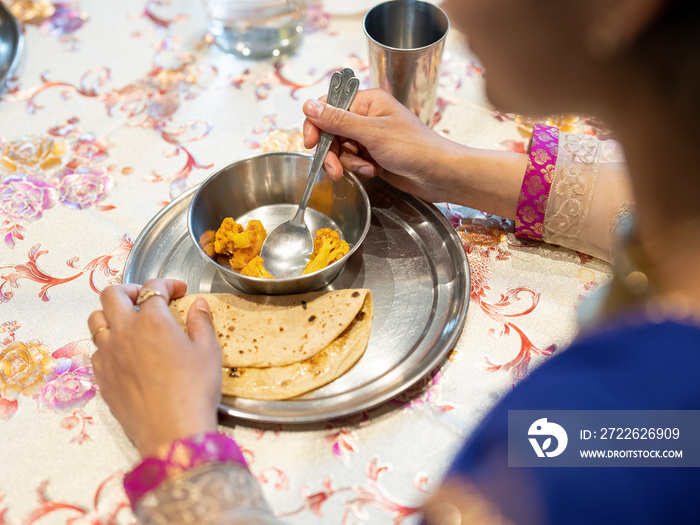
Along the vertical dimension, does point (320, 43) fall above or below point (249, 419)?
above

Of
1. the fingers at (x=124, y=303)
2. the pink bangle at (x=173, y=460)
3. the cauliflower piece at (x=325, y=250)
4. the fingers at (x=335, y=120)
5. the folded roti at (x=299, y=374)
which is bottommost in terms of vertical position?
the folded roti at (x=299, y=374)

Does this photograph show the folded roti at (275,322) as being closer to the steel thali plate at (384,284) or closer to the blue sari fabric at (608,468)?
the steel thali plate at (384,284)

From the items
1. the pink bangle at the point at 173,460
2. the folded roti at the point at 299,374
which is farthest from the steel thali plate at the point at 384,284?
the pink bangle at the point at 173,460

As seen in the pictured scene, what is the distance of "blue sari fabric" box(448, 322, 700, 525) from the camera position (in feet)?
2.22

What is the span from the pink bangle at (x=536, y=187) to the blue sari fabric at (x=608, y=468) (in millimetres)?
552

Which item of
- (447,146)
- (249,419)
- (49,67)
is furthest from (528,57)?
(49,67)

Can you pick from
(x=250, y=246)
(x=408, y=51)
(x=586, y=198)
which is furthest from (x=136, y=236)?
(x=586, y=198)

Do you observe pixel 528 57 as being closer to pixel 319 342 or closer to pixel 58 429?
pixel 319 342

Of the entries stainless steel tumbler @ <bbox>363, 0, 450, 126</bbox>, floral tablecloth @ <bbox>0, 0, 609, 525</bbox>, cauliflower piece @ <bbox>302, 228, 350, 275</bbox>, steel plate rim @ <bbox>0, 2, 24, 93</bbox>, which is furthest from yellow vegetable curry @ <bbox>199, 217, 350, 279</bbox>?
steel plate rim @ <bbox>0, 2, 24, 93</bbox>

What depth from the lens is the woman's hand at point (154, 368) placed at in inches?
35.3

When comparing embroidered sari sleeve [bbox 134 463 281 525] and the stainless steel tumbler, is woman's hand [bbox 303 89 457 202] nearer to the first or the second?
the stainless steel tumbler

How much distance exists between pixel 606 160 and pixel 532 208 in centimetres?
20

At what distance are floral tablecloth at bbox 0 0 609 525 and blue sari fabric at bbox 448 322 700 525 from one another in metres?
0.24

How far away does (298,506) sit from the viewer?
93 centimetres
